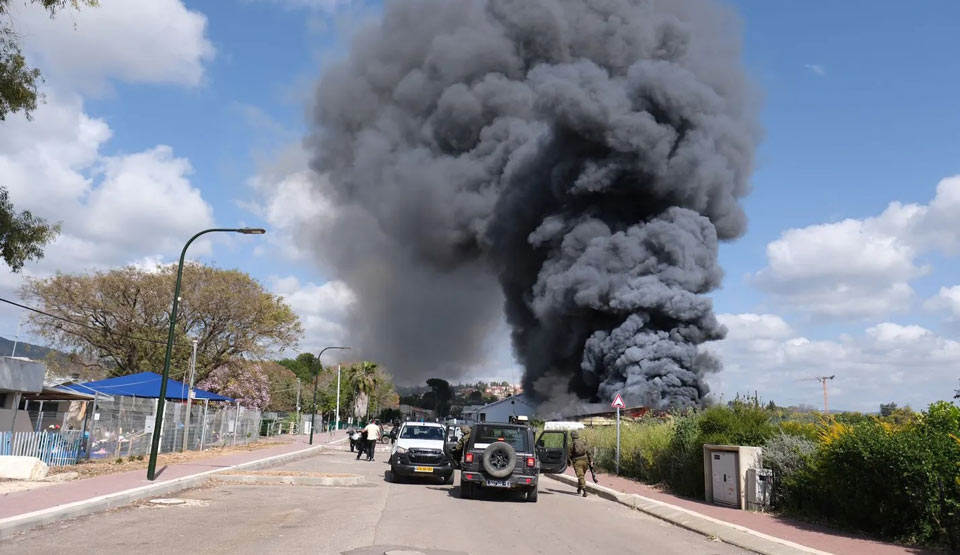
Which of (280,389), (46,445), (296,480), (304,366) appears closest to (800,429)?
(296,480)

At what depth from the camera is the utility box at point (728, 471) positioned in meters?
11.9

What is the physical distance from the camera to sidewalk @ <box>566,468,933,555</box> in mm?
8125

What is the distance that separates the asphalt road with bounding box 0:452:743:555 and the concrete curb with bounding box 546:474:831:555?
22cm

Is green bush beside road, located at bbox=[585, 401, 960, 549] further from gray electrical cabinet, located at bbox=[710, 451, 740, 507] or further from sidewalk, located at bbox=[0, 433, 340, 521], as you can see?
sidewalk, located at bbox=[0, 433, 340, 521]

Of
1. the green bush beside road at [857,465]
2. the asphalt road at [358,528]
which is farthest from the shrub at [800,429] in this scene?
the asphalt road at [358,528]

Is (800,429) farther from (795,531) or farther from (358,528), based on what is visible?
(358,528)

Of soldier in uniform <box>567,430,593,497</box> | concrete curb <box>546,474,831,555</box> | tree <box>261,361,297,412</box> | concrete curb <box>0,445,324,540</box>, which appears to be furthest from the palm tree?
concrete curb <box>546,474,831,555</box>

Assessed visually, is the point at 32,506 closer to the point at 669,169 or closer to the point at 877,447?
the point at 877,447

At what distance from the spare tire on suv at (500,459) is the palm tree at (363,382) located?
5211 centimetres

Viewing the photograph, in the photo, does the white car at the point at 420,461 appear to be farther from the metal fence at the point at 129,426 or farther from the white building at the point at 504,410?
the white building at the point at 504,410

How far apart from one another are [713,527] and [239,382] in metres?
40.0

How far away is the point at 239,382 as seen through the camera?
4450 centimetres

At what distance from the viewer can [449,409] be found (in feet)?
391

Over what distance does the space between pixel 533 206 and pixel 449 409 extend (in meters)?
84.1
